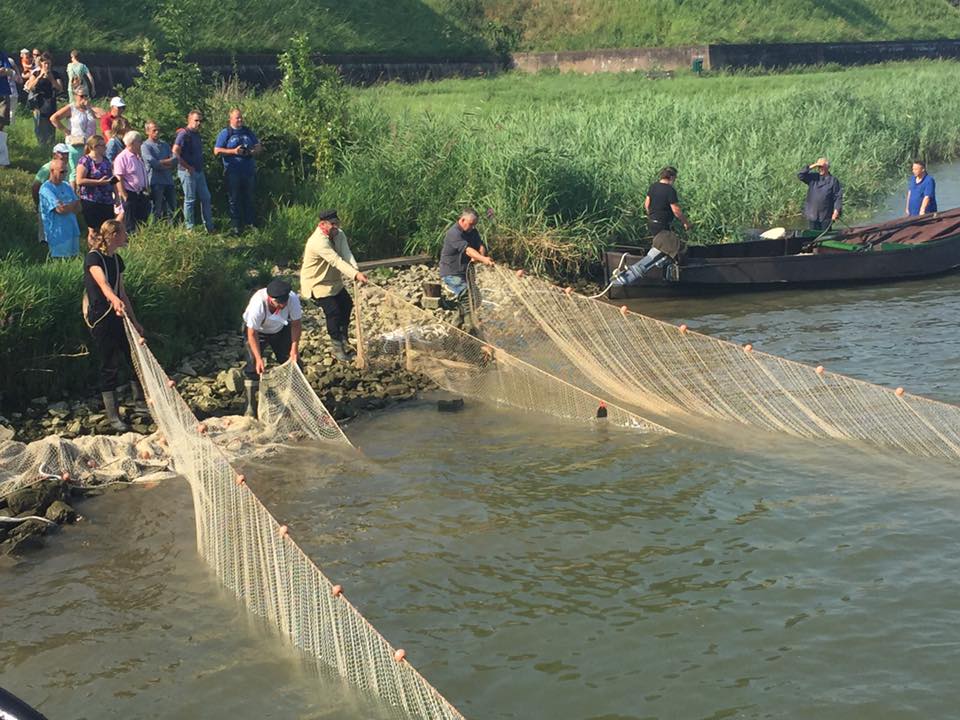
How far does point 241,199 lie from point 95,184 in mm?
3543

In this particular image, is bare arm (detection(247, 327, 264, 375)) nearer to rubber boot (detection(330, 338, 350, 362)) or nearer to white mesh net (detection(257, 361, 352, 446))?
white mesh net (detection(257, 361, 352, 446))

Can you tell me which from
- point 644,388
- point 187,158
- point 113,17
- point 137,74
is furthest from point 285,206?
point 113,17

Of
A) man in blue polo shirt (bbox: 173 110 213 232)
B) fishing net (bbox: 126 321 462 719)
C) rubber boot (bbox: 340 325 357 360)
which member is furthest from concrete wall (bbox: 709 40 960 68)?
fishing net (bbox: 126 321 462 719)

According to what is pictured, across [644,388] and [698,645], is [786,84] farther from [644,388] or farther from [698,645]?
[698,645]

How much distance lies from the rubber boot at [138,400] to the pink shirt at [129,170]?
3.91 metres

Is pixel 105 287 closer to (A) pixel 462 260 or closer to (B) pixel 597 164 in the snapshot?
(A) pixel 462 260

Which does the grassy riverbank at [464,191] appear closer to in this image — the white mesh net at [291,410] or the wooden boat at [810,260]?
the wooden boat at [810,260]

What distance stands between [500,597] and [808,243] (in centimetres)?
1208

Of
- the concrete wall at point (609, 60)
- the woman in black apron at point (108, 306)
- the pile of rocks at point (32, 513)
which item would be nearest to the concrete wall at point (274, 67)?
the concrete wall at point (609, 60)

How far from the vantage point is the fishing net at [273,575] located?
5.96m

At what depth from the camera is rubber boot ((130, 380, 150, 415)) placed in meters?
11.3

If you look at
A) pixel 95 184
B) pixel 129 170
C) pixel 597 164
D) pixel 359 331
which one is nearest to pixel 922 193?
pixel 597 164

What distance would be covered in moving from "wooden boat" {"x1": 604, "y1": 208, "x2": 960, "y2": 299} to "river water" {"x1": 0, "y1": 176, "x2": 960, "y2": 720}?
21.7 feet

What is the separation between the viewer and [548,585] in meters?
8.20
